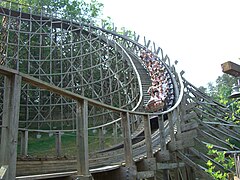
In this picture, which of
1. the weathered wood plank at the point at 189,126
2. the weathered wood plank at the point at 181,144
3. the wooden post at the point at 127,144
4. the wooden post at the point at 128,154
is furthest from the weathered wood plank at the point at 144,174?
the weathered wood plank at the point at 189,126

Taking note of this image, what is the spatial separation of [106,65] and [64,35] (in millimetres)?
3825

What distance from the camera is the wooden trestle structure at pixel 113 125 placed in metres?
2.86

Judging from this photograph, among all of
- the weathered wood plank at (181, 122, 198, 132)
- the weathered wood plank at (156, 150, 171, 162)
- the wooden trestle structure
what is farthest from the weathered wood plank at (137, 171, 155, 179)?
the weathered wood plank at (181, 122, 198, 132)

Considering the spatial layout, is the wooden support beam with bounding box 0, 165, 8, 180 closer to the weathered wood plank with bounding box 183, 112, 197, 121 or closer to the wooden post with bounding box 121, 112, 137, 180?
the wooden post with bounding box 121, 112, 137, 180

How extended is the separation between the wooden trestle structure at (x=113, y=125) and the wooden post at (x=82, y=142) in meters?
0.01

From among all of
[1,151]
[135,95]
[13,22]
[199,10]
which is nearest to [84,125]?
[1,151]

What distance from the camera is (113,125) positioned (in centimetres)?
1076

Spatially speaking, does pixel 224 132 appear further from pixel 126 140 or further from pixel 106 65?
pixel 106 65

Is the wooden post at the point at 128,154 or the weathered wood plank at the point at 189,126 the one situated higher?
the weathered wood plank at the point at 189,126

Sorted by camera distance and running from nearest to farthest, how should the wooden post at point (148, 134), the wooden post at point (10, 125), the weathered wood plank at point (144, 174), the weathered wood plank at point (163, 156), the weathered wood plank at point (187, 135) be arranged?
the wooden post at point (10, 125)
the weathered wood plank at point (144, 174)
the wooden post at point (148, 134)
the weathered wood plank at point (163, 156)
the weathered wood plank at point (187, 135)

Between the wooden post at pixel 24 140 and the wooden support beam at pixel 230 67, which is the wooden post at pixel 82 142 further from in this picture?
the wooden post at pixel 24 140

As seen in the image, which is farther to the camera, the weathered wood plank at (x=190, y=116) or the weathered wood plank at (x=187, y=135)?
the weathered wood plank at (x=190, y=116)

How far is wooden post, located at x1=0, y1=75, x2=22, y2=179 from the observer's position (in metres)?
2.16

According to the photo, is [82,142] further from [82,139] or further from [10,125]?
[10,125]
